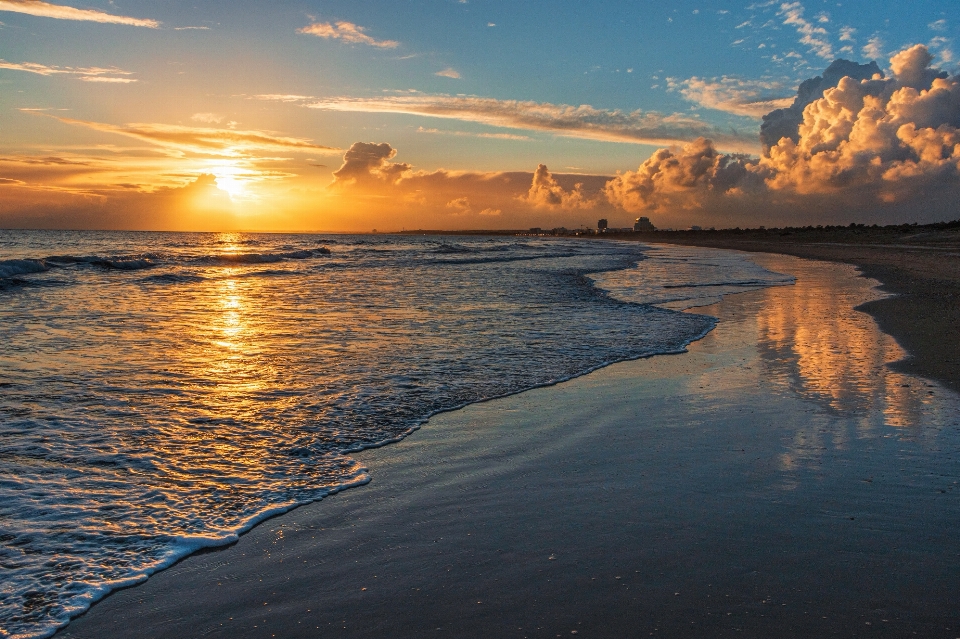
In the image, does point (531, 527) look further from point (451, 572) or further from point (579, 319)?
point (579, 319)

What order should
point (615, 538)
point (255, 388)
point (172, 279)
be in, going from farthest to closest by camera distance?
point (172, 279) → point (255, 388) → point (615, 538)

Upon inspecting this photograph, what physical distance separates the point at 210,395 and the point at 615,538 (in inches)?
218

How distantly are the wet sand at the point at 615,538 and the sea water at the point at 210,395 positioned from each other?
0.44 meters

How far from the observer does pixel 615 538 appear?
4051mm

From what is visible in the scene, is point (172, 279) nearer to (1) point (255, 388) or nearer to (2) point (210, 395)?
(1) point (255, 388)

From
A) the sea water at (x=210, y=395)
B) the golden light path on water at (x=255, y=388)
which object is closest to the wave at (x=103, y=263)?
the sea water at (x=210, y=395)

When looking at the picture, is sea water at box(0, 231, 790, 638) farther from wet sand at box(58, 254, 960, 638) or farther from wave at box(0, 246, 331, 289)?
wave at box(0, 246, 331, 289)

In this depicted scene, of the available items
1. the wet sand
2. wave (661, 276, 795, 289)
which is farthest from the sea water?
wave (661, 276, 795, 289)

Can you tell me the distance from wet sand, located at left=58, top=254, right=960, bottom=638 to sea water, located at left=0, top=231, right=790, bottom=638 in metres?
0.44

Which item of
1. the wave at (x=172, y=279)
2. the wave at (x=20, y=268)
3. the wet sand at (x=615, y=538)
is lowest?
the wet sand at (x=615, y=538)

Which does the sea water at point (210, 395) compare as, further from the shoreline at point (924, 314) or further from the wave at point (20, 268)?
the wave at point (20, 268)

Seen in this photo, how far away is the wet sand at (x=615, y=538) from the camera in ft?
10.5

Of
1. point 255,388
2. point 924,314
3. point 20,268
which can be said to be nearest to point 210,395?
point 255,388

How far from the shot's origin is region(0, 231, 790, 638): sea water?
13.9 feet
